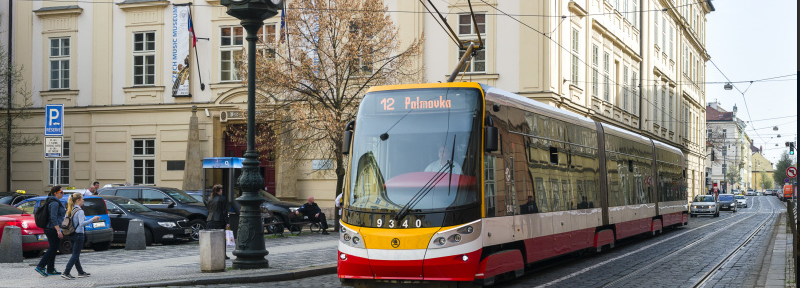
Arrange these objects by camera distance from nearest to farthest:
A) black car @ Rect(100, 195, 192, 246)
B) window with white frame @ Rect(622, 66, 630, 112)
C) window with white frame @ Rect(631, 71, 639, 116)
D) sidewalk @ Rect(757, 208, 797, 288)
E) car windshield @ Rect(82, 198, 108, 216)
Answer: sidewalk @ Rect(757, 208, 797, 288), car windshield @ Rect(82, 198, 108, 216), black car @ Rect(100, 195, 192, 246), window with white frame @ Rect(622, 66, 630, 112), window with white frame @ Rect(631, 71, 639, 116)

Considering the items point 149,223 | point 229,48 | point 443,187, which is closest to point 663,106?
point 229,48

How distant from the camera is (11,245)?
1783cm

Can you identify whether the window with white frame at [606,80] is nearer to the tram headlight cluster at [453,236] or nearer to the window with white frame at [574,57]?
the window with white frame at [574,57]

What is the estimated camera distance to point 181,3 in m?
36.2

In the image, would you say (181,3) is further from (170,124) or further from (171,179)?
(171,179)

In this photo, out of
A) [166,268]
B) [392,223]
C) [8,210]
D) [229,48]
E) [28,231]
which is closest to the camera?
[392,223]

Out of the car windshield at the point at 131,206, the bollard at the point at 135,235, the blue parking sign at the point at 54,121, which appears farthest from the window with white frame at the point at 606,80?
the blue parking sign at the point at 54,121

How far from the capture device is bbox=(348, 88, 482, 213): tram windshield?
1216 centimetres

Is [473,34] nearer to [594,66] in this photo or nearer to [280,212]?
[594,66]

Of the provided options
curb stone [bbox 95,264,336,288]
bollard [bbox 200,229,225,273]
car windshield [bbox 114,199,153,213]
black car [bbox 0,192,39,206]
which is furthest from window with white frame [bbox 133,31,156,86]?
curb stone [bbox 95,264,336,288]

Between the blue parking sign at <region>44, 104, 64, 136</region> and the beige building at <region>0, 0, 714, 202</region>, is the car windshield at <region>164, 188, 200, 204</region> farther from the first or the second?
the beige building at <region>0, 0, 714, 202</region>

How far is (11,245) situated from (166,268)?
13.0 ft

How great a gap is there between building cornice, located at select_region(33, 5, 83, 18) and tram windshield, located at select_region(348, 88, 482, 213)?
92.3 feet

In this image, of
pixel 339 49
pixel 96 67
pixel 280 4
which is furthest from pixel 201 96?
pixel 280 4
